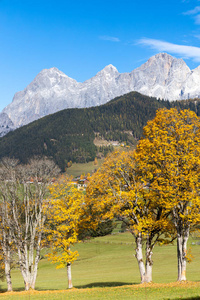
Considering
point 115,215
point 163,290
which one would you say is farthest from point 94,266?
point 163,290

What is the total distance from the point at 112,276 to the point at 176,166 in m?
35.9

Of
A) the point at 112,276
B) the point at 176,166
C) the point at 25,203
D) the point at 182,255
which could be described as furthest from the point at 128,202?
the point at 112,276

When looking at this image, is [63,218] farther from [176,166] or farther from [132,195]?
[176,166]

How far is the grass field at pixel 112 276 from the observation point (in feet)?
113

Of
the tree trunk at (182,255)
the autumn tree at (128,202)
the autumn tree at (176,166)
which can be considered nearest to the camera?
the autumn tree at (176,166)

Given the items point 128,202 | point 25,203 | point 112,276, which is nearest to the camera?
point 128,202

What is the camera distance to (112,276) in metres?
66.1

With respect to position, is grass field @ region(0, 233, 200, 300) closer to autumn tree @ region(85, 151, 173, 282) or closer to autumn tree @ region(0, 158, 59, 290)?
autumn tree @ region(0, 158, 59, 290)

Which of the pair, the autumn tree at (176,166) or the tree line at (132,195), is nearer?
the autumn tree at (176,166)

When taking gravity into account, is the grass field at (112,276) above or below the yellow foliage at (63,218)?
below

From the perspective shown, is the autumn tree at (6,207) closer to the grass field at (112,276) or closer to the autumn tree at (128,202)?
the grass field at (112,276)

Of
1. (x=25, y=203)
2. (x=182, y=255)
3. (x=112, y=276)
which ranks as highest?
(x=25, y=203)

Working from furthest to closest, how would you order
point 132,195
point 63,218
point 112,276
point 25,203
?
point 112,276 → point 25,203 → point 63,218 → point 132,195

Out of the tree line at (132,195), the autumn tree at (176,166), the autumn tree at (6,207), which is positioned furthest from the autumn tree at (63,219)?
the autumn tree at (176,166)
